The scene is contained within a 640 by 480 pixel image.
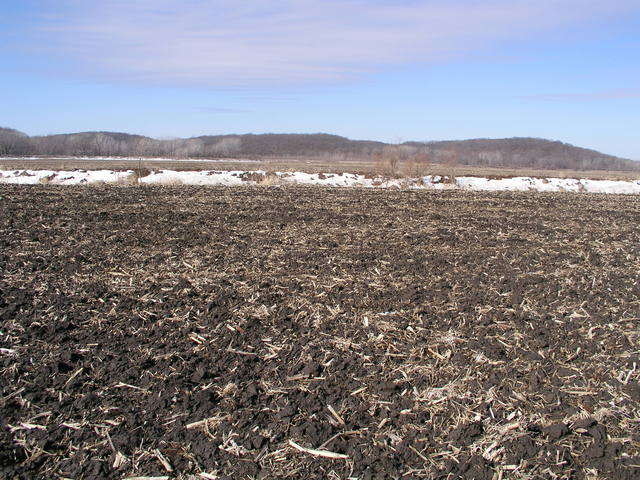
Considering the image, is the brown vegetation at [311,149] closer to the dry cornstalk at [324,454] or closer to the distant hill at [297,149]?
the distant hill at [297,149]

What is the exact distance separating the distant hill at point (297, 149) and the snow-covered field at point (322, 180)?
6.43 feet

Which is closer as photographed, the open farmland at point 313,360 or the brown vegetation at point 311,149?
the open farmland at point 313,360

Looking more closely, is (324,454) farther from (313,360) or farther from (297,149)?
(297,149)

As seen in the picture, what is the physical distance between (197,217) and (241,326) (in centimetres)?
793

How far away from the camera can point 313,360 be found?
462 centimetres

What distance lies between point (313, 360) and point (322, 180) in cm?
3224

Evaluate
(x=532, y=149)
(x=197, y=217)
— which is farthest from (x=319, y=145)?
(x=197, y=217)

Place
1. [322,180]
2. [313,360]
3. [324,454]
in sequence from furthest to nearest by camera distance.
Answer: [322,180], [313,360], [324,454]

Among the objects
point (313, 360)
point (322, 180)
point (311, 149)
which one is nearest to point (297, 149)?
point (311, 149)

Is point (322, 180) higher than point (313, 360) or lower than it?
higher

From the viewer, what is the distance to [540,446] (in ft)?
11.3

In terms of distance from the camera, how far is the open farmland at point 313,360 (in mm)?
3339

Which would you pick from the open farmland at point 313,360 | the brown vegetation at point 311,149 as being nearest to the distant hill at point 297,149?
the brown vegetation at point 311,149

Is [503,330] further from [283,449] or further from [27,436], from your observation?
[27,436]
